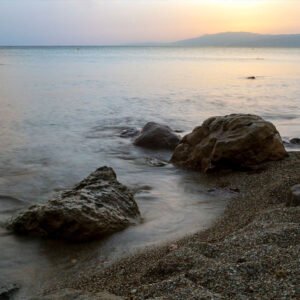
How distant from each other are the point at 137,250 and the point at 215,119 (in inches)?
196

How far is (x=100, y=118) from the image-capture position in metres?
16.7

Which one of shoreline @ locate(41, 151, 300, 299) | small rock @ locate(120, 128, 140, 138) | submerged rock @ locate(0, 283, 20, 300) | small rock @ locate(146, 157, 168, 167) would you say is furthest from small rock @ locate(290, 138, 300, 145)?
submerged rock @ locate(0, 283, 20, 300)

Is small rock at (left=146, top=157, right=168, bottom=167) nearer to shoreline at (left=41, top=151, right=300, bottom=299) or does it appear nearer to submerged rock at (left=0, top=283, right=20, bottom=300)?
shoreline at (left=41, top=151, right=300, bottom=299)

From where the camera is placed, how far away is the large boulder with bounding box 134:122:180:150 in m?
11.3

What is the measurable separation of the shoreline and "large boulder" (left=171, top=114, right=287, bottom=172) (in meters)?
2.49

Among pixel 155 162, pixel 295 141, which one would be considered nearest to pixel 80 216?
pixel 155 162

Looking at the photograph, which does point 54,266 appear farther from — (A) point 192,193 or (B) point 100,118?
(B) point 100,118

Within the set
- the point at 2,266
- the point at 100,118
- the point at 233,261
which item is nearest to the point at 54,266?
the point at 2,266

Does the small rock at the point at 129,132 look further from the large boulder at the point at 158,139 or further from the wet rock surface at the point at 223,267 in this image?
the wet rock surface at the point at 223,267

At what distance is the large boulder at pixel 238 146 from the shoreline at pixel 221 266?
2.49 metres

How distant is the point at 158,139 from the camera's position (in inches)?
449

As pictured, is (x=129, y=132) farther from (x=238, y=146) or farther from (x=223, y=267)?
(x=223, y=267)

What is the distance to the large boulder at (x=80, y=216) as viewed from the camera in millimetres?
5762

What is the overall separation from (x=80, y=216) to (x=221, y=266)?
2.42 metres
